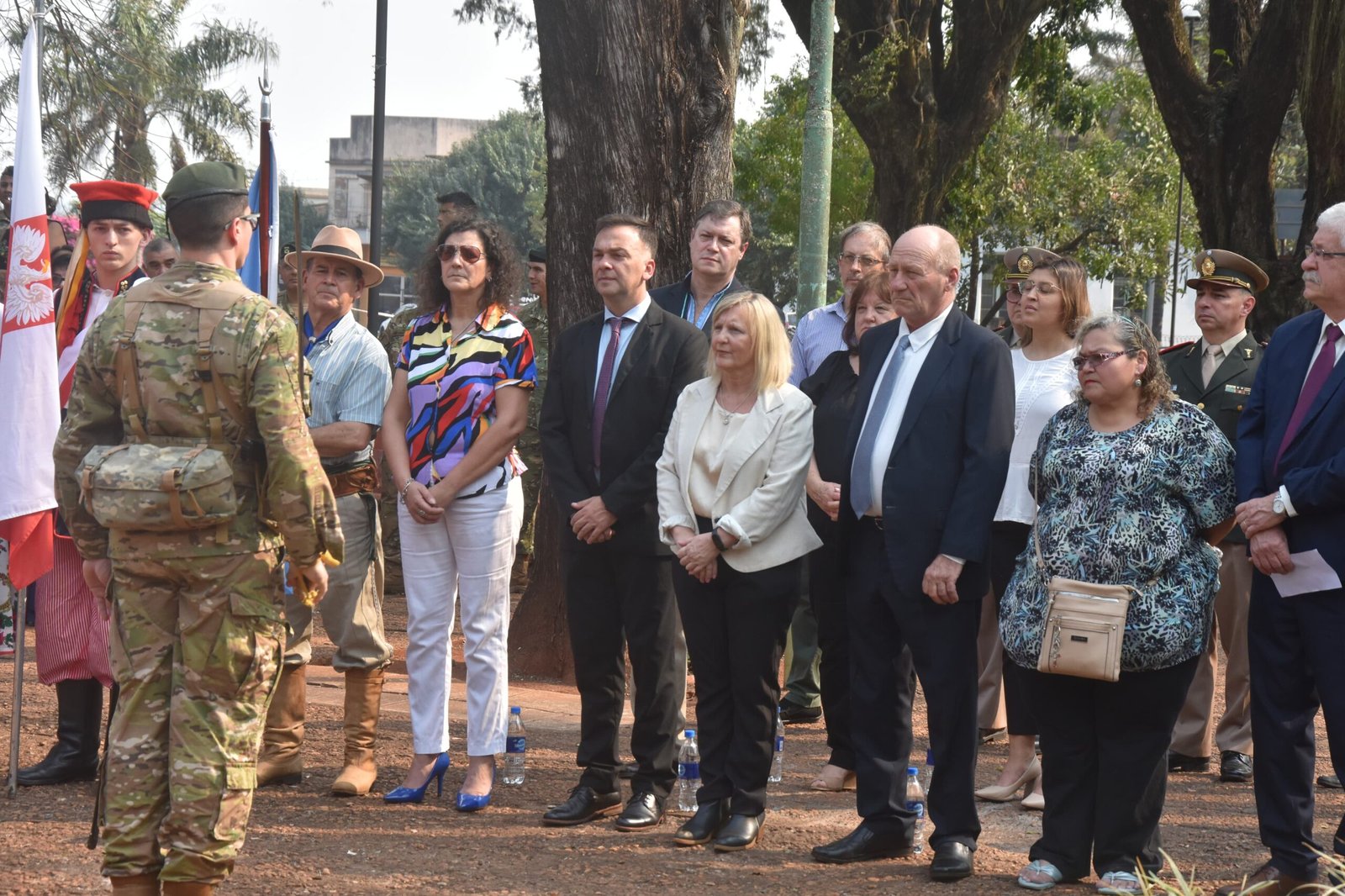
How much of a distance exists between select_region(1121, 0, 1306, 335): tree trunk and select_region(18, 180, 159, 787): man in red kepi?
380 inches

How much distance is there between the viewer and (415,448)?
20.0ft

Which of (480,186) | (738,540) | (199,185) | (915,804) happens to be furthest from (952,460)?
(480,186)

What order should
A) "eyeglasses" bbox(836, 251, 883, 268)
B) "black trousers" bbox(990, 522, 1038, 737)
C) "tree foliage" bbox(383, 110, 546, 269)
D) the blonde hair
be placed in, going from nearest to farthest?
the blonde hair → "black trousers" bbox(990, 522, 1038, 737) → "eyeglasses" bbox(836, 251, 883, 268) → "tree foliage" bbox(383, 110, 546, 269)

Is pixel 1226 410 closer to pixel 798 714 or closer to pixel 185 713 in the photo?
pixel 798 714

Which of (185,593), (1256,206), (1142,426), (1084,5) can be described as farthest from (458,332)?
(1084,5)

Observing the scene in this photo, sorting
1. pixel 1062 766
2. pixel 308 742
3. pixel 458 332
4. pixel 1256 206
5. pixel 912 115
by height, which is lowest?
pixel 308 742

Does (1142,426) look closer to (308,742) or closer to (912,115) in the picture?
(308,742)

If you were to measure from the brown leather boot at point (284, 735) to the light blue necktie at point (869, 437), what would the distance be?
254 cm

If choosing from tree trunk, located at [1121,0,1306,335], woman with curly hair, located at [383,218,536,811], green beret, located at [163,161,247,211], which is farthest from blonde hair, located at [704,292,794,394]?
tree trunk, located at [1121,0,1306,335]

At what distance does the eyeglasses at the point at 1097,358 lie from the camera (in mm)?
5059

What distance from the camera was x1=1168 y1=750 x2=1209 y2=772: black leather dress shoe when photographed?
23.5 feet

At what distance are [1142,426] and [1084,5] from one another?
1286 cm

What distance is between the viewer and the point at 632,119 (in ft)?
28.2

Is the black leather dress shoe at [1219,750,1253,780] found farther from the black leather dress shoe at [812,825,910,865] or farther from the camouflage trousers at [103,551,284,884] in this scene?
the camouflage trousers at [103,551,284,884]
